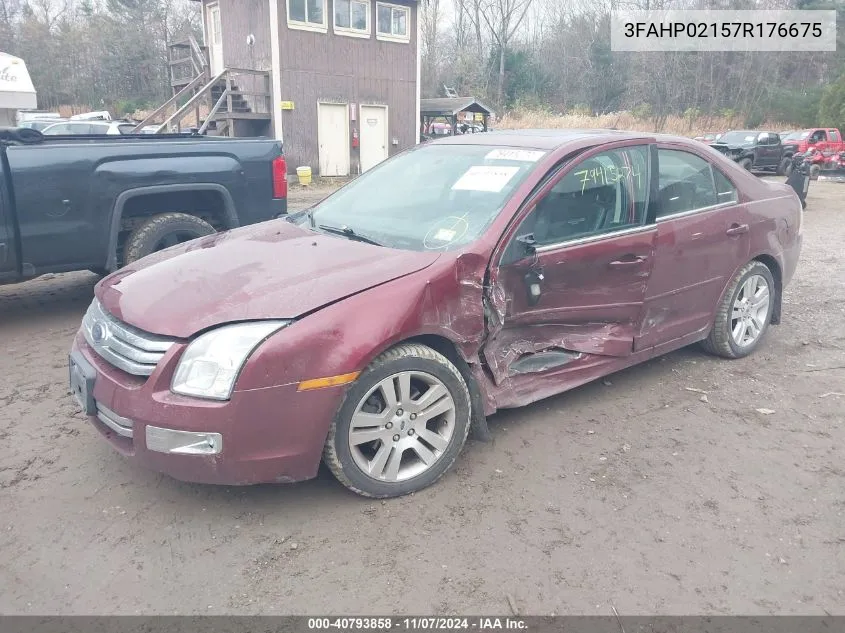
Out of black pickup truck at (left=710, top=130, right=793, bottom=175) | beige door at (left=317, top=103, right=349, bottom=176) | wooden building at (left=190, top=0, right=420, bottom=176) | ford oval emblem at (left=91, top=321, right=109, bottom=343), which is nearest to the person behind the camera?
ford oval emblem at (left=91, top=321, right=109, bottom=343)

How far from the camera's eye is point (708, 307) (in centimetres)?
460

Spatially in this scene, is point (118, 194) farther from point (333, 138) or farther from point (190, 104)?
point (333, 138)

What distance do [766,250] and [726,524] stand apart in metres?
2.59

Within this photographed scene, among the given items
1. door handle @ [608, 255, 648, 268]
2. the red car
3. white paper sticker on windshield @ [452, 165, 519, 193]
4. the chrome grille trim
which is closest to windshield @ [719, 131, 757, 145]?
the red car

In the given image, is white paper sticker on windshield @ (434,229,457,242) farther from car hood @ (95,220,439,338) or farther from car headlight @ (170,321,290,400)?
car headlight @ (170,321,290,400)

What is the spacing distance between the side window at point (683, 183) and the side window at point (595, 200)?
16 centimetres

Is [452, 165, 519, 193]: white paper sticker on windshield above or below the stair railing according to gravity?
below

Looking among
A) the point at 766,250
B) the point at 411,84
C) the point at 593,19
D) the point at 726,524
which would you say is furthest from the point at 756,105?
the point at 726,524

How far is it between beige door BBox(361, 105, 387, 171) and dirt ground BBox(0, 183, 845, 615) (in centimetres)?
1877

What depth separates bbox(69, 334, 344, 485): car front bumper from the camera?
2.72m

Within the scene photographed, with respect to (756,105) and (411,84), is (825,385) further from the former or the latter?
(756,105)
